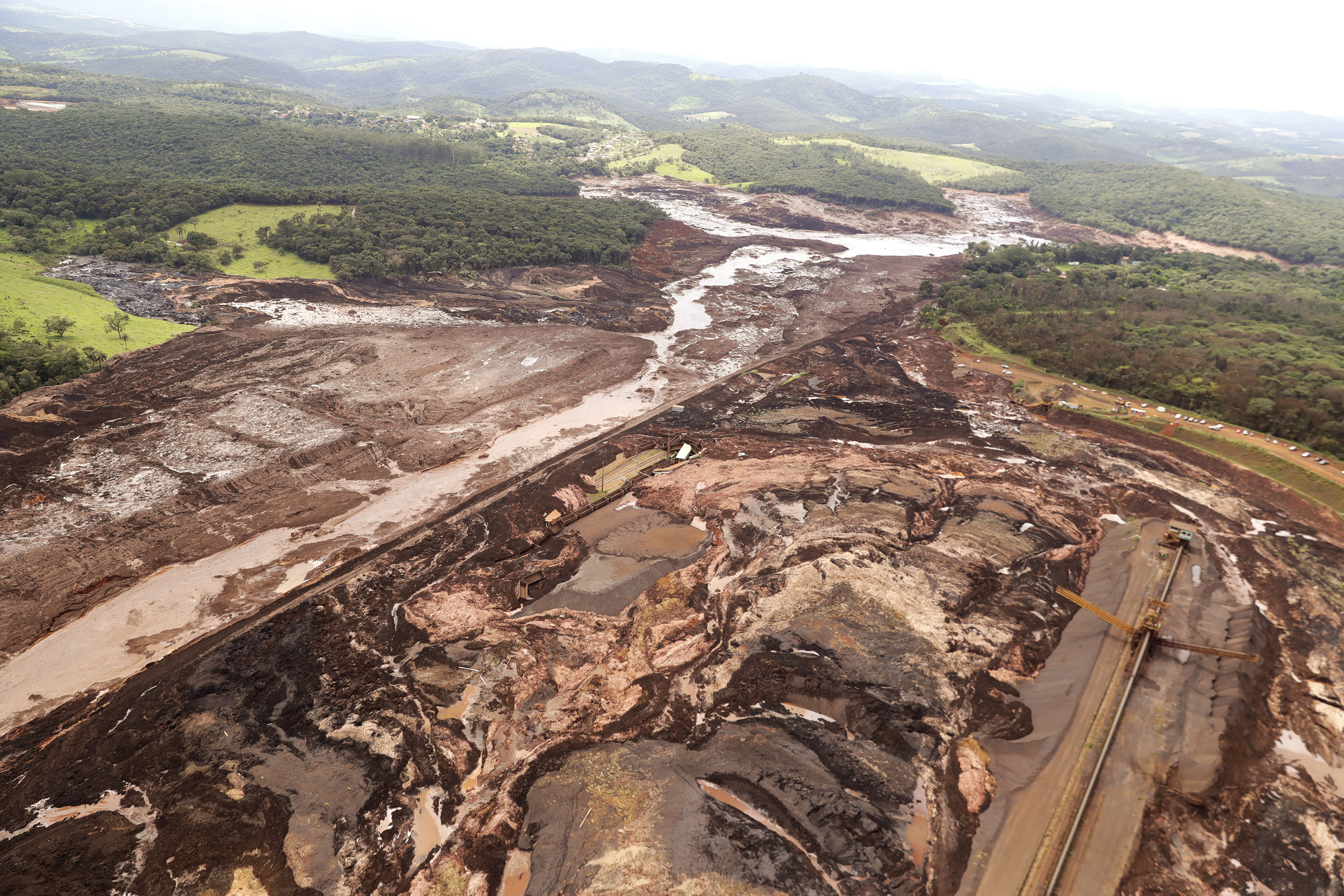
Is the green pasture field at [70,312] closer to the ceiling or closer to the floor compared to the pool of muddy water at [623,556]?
closer to the ceiling

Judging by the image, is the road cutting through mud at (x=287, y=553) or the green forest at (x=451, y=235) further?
the green forest at (x=451, y=235)

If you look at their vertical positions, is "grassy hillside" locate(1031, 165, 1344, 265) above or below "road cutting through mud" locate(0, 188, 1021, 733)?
above

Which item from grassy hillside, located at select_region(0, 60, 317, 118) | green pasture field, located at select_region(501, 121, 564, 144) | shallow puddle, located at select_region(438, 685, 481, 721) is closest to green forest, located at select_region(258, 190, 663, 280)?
shallow puddle, located at select_region(438, 685, 481, 721)

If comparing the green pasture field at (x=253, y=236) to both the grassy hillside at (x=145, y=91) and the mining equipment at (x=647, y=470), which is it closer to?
the mining equipment at (x=647, y=470)

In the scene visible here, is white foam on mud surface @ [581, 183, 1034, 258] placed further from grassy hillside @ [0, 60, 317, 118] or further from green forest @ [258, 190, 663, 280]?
grassy hillside @ [0, 60, 317, 118]

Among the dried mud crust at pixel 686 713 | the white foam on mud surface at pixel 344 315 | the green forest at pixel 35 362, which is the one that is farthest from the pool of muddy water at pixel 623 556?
the green forest at pixel 35 362

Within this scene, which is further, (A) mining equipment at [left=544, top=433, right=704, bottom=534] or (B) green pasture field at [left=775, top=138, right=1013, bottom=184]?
(B) green pasture field at [left=775, top=138, right=1013, bottom=184]

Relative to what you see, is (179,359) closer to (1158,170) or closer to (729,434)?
(729,434)

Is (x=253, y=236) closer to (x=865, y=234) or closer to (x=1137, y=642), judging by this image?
(x=1137, y=642)
